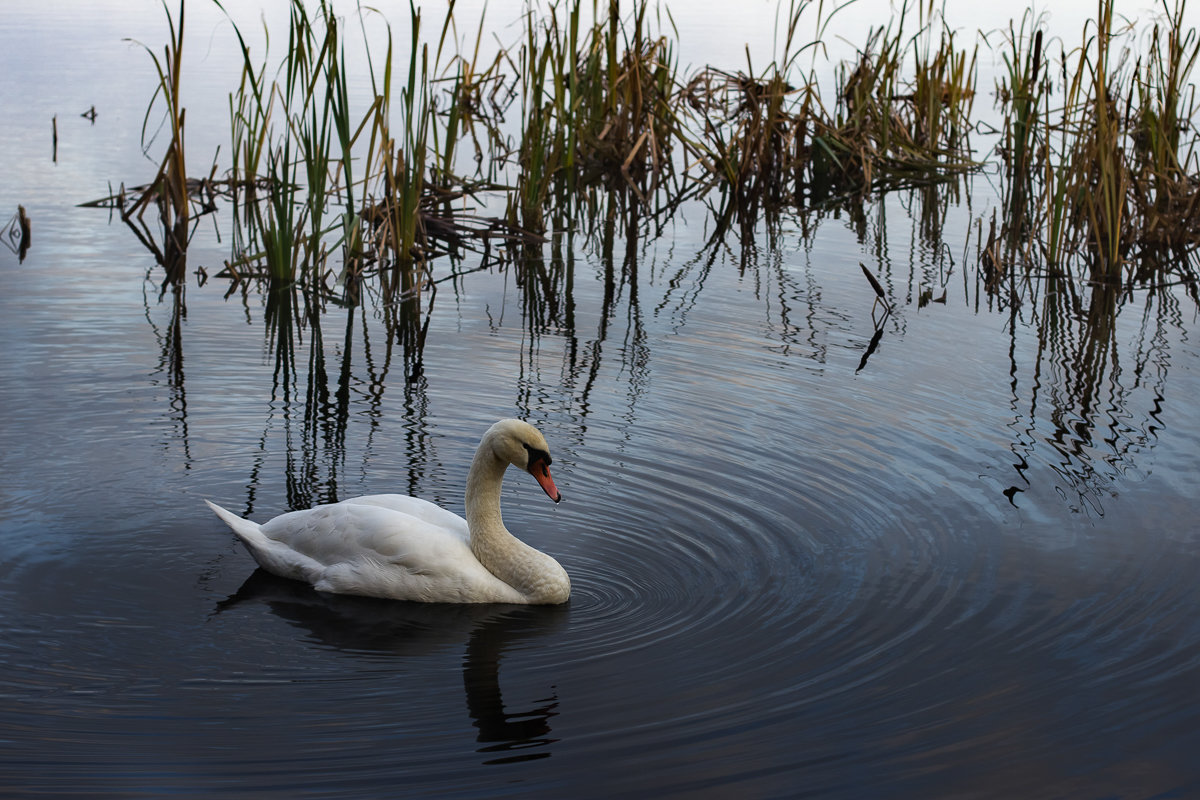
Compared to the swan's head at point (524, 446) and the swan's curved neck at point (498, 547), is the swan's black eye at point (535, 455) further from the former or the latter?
the swan's curved neck at point (498, 547)

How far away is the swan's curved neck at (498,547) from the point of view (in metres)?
5.86

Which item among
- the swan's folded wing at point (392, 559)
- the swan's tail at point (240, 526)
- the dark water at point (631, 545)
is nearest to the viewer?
the dark water at point (631, 545)

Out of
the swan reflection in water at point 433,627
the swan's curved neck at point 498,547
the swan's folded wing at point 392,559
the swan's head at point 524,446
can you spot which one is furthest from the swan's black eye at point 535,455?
the swan reflection in water at point 433,627

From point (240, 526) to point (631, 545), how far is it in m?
1.75

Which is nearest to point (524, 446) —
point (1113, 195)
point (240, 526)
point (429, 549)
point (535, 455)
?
point (535, 455)

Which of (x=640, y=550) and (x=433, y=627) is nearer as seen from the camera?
(x=433, y=627)

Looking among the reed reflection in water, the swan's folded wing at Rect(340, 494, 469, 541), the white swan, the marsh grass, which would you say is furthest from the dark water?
the marsh grass

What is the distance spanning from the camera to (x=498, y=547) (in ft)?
19.8

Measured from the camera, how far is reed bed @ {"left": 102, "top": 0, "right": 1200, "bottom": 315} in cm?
1019

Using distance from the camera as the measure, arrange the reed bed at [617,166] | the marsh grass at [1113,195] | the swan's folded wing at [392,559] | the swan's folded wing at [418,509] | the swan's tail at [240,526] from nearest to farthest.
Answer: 1. the swan's folded wing at [392,559]
2. the swan's tail at [240,526]
3. the swan's folded wing at [418,509]
4. the reed bed at [617,166]
5. the marsh grass at [1113,195]

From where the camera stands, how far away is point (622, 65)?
1397cm

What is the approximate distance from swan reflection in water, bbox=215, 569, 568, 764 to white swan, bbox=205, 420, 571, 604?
0.18 ft

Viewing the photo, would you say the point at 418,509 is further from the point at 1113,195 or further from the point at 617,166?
the point at 617,166

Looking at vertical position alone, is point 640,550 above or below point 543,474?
below
